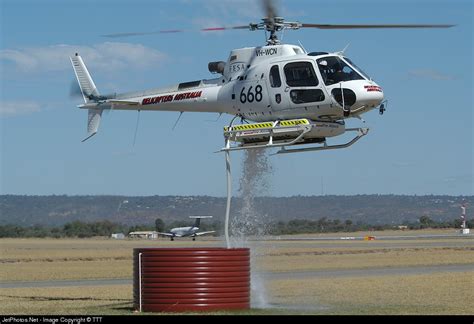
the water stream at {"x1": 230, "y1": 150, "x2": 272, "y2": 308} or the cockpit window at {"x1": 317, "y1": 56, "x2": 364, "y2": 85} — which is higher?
the cockpit window at {"x1": 317, "y1": 56, "x2": 364, "y2": 85}

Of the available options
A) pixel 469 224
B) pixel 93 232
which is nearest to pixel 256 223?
pixel 93 232

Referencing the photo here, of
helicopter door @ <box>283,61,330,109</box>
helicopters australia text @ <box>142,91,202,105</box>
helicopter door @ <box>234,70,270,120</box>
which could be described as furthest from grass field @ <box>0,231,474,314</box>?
helicopters australia text @ <box>142,91,202,105</box>

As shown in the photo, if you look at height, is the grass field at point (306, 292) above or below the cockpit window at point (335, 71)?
below

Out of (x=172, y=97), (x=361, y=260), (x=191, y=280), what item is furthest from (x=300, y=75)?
(x=361, y=260)

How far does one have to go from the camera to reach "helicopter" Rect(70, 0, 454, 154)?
23.8 metres

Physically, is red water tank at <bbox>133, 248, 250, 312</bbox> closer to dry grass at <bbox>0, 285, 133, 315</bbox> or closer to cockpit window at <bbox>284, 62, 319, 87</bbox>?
dry grass at <bbox>0, 285, 133, 315</bbox>

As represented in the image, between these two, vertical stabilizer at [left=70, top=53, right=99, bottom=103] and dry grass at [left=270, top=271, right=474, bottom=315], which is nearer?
dry grass at [left=270, top=271, right=474, bottom=315]

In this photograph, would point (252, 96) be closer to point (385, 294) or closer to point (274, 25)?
point (274, 25)

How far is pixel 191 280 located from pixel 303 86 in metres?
6.10

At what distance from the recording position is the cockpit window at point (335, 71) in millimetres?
23859

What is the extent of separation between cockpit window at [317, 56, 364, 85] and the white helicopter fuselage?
2cm

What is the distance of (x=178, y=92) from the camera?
89.6 feet

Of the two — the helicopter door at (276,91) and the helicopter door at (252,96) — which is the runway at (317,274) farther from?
the helicopter door at (276,91)

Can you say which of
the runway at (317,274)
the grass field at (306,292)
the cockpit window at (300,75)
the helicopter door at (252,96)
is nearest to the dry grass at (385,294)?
the grass field at (306,292)
